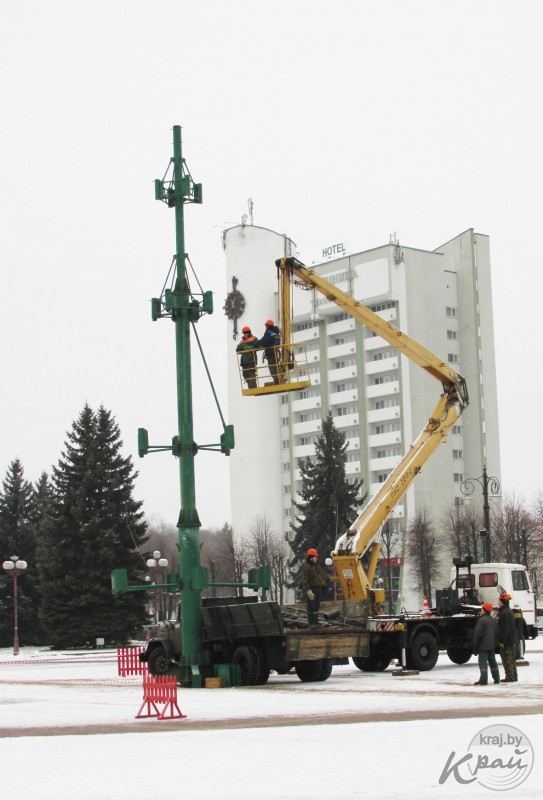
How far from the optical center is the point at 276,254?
133 m

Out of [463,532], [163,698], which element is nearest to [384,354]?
[463,532]

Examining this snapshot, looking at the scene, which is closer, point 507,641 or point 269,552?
point 507,641

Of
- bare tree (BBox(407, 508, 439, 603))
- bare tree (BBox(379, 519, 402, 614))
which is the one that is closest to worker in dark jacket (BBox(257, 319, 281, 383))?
bare tree (BBox(407, 508, 439, 603))

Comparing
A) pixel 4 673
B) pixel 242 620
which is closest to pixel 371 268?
pixel 4 673

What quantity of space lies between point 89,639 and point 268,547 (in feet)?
174

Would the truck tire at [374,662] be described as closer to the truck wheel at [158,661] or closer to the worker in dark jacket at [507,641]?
the truck wheel at [158,661]

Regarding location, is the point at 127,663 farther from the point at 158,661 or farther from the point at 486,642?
the point at 486,642

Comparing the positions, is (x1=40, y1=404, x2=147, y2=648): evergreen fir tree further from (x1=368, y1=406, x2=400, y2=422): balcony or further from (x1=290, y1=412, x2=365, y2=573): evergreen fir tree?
(x1=368, y1=406, x2=400, y2=422): balcony

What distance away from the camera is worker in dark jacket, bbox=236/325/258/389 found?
1057 inches

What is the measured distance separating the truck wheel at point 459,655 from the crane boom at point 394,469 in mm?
2762

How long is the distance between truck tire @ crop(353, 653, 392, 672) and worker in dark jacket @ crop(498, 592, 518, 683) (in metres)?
5.07

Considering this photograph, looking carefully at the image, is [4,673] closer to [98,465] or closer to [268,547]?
[98,465]

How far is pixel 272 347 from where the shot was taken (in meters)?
26.9

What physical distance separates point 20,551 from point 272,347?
147 ft
